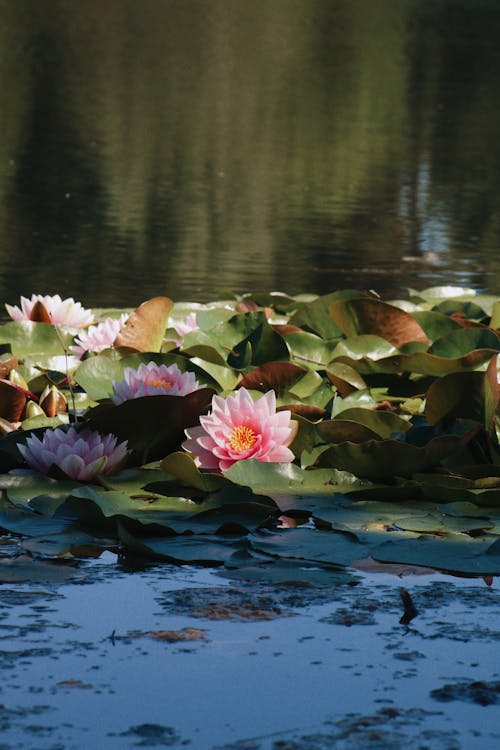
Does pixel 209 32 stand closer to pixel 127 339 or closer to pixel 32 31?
pixel 32 31

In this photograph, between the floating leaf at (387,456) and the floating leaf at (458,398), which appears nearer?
the floating leaf at (387,456)

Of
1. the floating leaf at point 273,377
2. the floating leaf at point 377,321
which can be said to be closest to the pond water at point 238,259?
the floating leaf at point 273,377

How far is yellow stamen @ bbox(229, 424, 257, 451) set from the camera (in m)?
2.37

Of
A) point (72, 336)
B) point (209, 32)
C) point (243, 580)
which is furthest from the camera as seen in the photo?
point (209, 32)

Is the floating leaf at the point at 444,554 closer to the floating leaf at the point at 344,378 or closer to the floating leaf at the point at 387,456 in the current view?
the floating leaf at the point at 387,456

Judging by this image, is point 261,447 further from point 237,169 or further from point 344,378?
point 237,169

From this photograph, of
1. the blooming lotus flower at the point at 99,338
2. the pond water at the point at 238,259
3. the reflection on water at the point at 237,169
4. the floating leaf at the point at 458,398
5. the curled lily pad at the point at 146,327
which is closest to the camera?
the pond water at the point at 238,259

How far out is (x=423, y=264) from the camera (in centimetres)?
675

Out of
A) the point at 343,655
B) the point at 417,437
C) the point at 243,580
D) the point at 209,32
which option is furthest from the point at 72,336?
the point at 209,32

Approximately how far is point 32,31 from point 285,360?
24.7 metres

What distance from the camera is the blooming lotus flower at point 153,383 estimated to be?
2529 millimetres

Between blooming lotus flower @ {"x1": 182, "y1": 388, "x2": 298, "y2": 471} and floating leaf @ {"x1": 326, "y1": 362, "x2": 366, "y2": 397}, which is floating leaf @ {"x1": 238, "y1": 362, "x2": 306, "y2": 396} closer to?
floating leaf @ {"x1": 326, "y1": 362, "x2": 366, "y2": 397}

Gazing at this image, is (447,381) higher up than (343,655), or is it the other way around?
(447,381)

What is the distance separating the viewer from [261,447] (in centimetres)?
238
